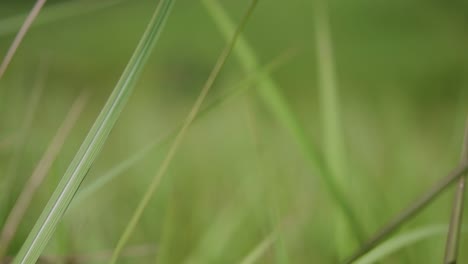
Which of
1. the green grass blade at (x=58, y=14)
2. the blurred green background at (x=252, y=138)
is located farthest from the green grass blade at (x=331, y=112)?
the green grass blade at (x=58, y=14)

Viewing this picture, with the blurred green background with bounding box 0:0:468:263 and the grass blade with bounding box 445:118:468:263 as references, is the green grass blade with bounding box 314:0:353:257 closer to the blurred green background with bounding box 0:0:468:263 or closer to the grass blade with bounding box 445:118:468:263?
the blurred green background with bounding box 0:0:468:263

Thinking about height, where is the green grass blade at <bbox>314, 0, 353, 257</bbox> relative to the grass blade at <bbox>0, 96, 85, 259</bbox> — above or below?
below

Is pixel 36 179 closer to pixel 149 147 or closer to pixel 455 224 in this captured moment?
pixel 149 147

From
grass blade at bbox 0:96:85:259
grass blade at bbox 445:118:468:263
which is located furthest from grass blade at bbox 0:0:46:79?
grass blade at bbox 445:118:468:263

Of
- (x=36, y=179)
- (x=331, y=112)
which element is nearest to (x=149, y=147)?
(x=36, y=179)

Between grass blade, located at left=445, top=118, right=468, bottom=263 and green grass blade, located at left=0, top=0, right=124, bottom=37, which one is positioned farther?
green grass blade, located at left=0, top=0, right=124, bottom=37

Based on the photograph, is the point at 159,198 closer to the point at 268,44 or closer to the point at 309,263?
the point at 309,263

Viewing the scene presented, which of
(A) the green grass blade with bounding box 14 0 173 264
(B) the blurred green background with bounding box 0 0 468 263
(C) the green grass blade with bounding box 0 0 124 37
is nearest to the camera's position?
(A) the green grass blade with bounding box 14 0 173 264
